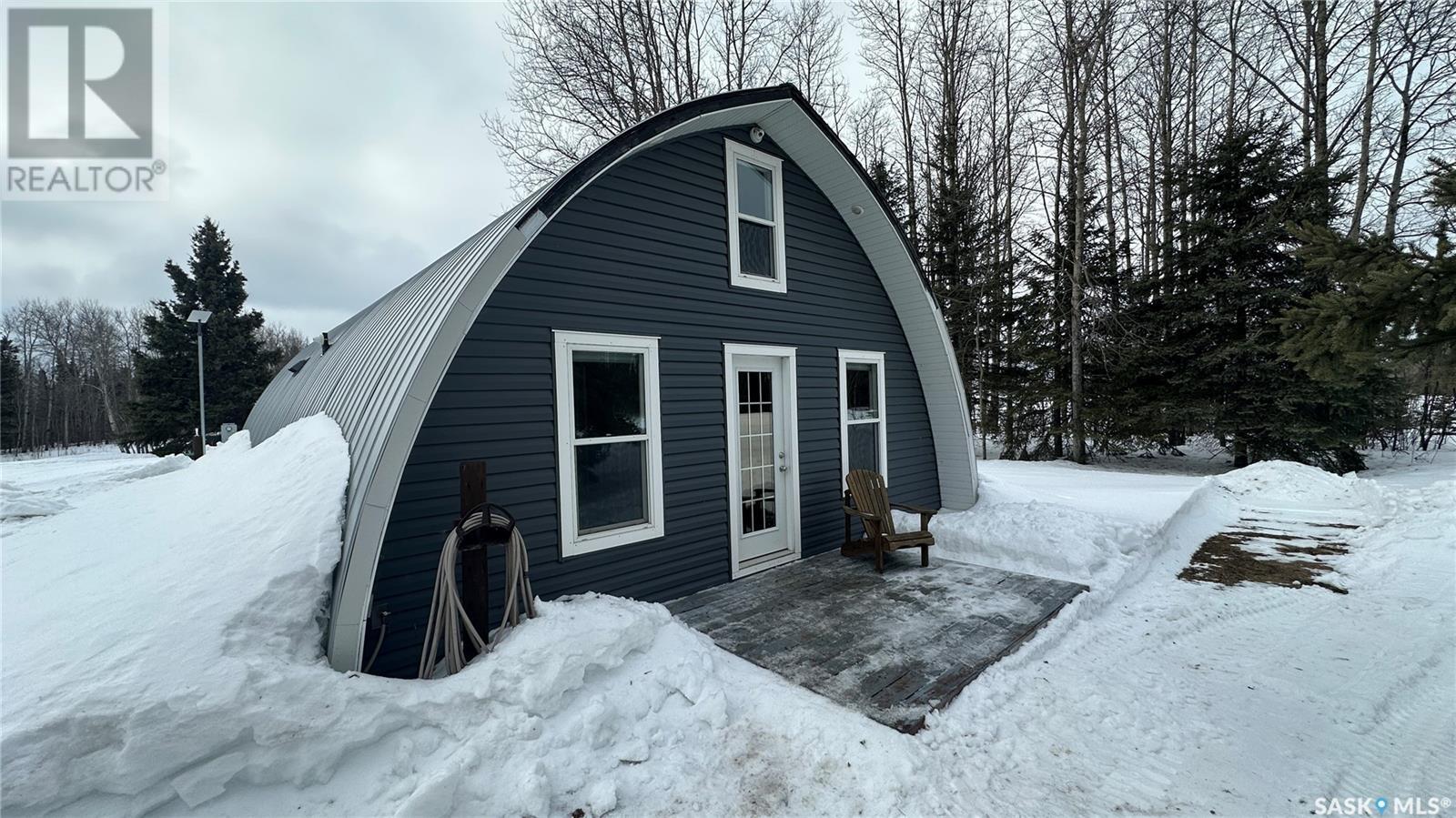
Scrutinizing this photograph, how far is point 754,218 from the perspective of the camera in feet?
17.7

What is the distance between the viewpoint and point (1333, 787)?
93.3 inches

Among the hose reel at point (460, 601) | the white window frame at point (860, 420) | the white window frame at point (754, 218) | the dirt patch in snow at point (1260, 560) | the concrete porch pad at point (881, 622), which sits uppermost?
the white window frame at point (754, 218)

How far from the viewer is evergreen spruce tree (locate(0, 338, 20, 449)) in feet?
71.7

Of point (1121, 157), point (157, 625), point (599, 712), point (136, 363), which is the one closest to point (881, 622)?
point (599, 712)

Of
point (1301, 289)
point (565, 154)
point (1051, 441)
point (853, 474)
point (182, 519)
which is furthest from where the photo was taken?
point (1051, 441)

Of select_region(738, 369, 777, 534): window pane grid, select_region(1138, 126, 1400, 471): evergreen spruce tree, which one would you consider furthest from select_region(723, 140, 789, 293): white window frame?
select_region(1138, 126, 1400, 471): evergreen spruce tree

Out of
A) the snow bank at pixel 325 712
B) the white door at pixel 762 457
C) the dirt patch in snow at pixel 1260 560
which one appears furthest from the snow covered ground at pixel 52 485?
the dirt patch in snow at pixel 1260 560

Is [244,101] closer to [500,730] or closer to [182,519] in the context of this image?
[182,519]

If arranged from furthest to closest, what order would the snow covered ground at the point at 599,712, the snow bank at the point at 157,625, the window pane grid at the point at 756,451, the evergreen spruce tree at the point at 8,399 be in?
the evergreen spruce tree at the point at 8,399 → the window pane grid at the point at 756,451 → the snow covered ground at the point at 599,712 → the snow bank at the point at 157,625

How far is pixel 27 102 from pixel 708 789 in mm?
8136

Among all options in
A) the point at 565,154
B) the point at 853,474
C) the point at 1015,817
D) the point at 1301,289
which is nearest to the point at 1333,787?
the point at 1015,817

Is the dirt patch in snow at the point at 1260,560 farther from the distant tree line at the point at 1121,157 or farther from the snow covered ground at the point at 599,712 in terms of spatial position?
the distant tree line at the point at 1121,157

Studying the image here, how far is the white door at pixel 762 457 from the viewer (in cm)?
506

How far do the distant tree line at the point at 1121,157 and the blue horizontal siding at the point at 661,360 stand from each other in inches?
359
